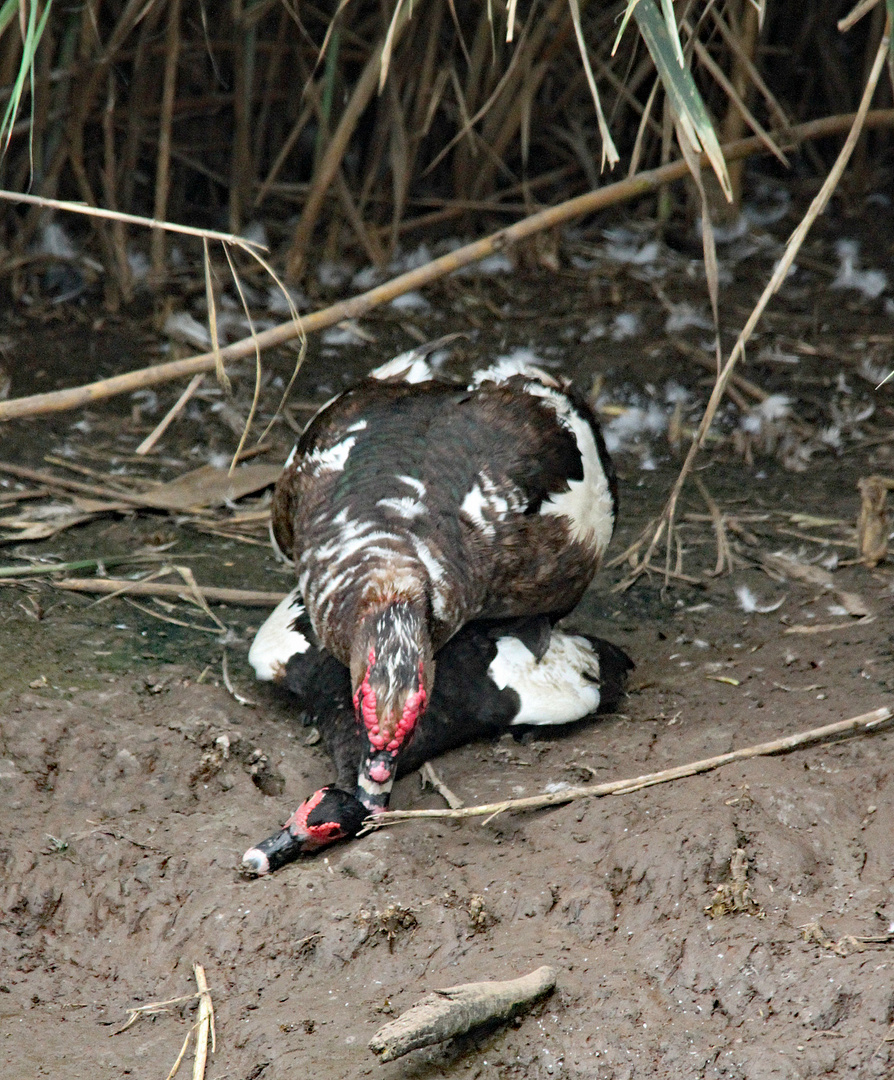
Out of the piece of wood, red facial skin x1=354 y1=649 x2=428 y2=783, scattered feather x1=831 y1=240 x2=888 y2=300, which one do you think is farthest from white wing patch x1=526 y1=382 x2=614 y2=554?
scattered feather x1=831 y1=240 x2=888 y2=300

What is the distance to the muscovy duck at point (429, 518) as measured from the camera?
3.55m

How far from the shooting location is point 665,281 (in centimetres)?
648

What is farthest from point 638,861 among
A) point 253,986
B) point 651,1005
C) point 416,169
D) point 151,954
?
point 416,169

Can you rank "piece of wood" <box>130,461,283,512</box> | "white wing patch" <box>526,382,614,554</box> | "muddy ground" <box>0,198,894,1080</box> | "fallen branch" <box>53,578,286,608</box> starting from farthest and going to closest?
1. "piece of wood" <box>130,461,283,512</box>
2. "fallen branch" <box>53,578,286,608</box>
3. "white wing patch" <box>526,382,614,554</box>
4. "muddy ground" <box>0,198,894,1080</box>

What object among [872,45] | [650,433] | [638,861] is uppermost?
[872,45]

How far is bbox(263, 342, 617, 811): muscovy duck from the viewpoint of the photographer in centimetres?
355

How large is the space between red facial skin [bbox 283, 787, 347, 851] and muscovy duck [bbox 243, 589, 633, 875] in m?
0.23

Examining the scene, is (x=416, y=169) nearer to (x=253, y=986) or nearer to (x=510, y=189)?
(x=510, y=189)

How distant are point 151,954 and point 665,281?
4473 mm

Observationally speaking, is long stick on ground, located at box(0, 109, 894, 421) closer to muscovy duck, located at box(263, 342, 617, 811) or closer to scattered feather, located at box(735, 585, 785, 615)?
muscovy duck, located at box(263, 342, 617, 811)

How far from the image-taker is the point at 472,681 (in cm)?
395

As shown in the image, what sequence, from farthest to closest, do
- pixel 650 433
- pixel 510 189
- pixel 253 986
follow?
pixel 510 189 → pixel 650 433 → pixel 253 986

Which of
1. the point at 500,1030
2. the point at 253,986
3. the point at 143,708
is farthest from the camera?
the point at 143,708

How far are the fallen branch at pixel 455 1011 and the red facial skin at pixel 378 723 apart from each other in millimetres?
762
